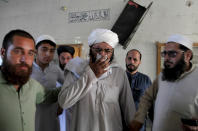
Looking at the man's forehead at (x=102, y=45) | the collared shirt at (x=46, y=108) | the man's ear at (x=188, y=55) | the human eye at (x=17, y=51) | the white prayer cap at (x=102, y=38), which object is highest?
the white prayer cap at (x=102, y=38)

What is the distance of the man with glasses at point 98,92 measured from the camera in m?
1.50

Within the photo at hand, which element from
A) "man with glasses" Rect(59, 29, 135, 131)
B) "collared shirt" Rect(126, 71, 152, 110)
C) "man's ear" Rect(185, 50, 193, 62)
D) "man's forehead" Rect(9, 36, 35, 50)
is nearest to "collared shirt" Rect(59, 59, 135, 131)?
"man with glasses" Rect(59, 29, 135, 131)

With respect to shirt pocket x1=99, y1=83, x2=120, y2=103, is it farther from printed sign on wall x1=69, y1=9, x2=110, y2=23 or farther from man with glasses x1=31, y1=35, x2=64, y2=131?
printed sign on wall x1=69, y1=9, x2=110, y2=23

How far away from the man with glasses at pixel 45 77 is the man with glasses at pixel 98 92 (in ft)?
1.32

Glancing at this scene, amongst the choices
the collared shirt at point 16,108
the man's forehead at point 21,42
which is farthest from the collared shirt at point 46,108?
the man's forehead at point 21,42

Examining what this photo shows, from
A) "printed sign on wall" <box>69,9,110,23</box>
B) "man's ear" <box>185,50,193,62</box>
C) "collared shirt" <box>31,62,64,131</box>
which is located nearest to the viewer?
"man's ear" <box>185,50,193,62</box>

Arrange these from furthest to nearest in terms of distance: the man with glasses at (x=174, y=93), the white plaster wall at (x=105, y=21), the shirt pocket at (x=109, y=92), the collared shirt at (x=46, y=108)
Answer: the white plaster wall at (x=105, y=21)
the collared shirt at (x=46, y=108)
the shirt pocket at (x=109, y=92)
the man with glasses at (x=174, y=93)

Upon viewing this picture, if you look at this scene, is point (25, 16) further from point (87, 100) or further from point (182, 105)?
point (182, 105)

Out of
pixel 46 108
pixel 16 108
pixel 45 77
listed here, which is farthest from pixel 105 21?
pixel 16 108

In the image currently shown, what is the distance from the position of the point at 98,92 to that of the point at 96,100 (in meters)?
0.07

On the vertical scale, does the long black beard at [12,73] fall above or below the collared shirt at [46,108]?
above

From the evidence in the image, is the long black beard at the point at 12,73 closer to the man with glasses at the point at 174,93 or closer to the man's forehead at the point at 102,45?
the man's forehead at the point at 102,45

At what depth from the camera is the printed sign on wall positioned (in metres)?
4.04

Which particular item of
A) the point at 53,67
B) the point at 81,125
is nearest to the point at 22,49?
the point at 81,125
